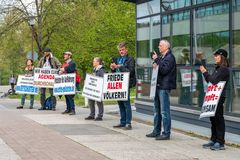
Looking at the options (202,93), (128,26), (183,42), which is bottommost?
(202,93)

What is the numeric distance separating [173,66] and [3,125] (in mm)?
4870

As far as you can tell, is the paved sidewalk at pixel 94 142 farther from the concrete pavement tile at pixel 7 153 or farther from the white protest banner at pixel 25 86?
the white protest banner at pixel 25 86

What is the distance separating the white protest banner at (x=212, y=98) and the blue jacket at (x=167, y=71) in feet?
3.09

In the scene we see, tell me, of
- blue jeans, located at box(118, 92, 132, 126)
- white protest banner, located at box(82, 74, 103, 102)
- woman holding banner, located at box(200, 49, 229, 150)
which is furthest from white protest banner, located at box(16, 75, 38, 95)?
woman holding banner, located at box(200, 49, 229, 150)

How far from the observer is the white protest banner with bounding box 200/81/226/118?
379 inches

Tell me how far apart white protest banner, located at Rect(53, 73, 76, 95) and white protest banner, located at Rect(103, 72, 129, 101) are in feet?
10.6

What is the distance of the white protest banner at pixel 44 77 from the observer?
1777 cm

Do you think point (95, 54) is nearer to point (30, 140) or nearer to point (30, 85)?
point (30, 85)

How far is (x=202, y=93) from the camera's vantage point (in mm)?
12727

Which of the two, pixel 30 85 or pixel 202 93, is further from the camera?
pixel 30 85

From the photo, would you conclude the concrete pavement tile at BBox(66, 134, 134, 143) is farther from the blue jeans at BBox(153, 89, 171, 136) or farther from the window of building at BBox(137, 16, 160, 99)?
the window of building at BBox(137, 16, 160, 99)

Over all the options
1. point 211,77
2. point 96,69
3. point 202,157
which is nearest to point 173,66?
point 211,77

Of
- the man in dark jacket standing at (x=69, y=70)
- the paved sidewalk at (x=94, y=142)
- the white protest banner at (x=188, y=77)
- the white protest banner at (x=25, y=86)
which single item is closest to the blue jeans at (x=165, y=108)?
the paved sidewalk at (x=94, y=142)

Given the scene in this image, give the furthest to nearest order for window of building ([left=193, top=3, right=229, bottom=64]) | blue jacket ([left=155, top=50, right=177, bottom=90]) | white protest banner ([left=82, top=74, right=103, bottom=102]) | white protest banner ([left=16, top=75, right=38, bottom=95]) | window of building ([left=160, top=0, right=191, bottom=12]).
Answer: white protest banner ([left=16, top=75, right=38, bottom=95]) < white protest banner ([left=82, top=74, right=103, bottom=102]) < window of building ([left=160, top=0, right=191, bottom=12]) < window of building ([left=193, top=3, right=229, bottom=64]) < blue jacket ([left=155, top=50, right=177, bottom=90])
